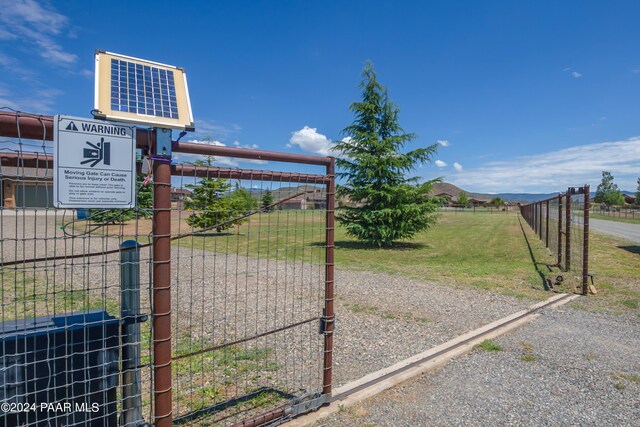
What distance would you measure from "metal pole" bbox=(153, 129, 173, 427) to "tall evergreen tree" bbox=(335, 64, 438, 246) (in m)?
13.2

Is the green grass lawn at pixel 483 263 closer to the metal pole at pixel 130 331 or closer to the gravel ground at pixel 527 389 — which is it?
the gravel ground at pixel 527 389

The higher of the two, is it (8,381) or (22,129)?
(22,129)

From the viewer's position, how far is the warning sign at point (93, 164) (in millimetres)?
1915

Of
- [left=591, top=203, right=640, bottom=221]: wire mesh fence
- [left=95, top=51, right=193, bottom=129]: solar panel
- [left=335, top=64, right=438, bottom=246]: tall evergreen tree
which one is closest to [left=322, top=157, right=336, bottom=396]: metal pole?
[left=95, top=51, right=193, bottom=129]: solar panel

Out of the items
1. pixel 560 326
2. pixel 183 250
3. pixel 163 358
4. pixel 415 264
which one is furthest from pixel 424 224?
pixel 163 358

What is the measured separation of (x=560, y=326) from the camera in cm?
543

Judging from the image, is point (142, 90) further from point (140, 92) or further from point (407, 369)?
point (407, 369)

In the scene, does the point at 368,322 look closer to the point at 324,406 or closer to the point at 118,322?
the point at 324,406

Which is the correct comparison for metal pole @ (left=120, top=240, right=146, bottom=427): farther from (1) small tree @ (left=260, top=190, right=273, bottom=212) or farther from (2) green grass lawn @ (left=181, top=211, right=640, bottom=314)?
(2) green grass lawn @ (left=181, top=211, right=640, bottom=314)

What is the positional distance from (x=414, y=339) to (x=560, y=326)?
6.78ft

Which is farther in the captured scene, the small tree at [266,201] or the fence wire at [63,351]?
the small tree at [266,201]

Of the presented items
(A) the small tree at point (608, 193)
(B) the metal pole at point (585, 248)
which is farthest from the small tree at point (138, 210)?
(A) the small tree at point (608, 193)

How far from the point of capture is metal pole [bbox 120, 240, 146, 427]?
229 cm

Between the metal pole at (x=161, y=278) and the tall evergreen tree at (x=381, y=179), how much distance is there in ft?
43.3
